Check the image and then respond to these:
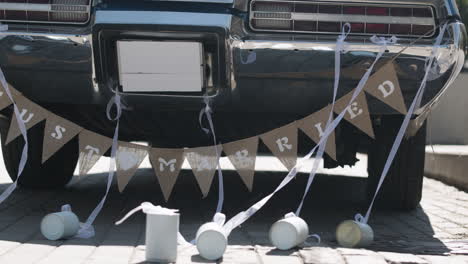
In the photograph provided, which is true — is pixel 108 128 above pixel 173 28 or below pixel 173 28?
below

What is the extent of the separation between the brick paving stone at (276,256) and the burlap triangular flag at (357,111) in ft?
3.01

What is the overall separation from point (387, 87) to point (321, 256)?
3.60ft

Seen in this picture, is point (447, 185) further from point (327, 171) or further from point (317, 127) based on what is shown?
point (317, 127)

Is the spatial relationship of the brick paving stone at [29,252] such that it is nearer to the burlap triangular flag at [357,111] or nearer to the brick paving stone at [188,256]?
the brick paving stone at [188,256]

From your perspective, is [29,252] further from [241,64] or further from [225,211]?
[225,211]

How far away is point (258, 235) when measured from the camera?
13.0 ft

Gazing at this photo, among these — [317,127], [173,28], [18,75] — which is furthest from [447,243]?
[18,75]

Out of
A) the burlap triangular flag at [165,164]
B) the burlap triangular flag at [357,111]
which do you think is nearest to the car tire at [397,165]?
the burlap triangular flag at [357,111]

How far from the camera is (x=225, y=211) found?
4.82 metres

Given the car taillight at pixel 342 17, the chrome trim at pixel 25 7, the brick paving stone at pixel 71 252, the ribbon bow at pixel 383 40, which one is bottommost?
the brick paving stone at pixel 71 252

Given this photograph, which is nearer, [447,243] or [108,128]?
[447,243]

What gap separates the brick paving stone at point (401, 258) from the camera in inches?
129

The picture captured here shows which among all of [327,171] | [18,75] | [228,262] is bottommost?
[327,171]

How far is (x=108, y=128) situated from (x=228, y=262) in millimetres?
1639
